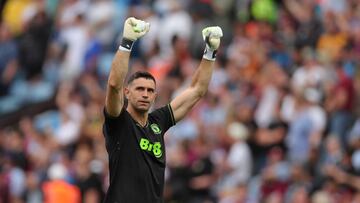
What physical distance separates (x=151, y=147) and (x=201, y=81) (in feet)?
4.17

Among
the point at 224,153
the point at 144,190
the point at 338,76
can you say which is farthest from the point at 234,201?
the point at 144,190

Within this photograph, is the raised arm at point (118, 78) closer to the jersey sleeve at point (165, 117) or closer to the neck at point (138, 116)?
the neck at point (138, 116)

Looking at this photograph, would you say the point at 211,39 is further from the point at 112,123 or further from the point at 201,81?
the point at 112,123

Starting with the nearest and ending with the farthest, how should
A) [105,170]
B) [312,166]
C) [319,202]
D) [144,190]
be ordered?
[144,190], [319,202], [312,166], [105,170]

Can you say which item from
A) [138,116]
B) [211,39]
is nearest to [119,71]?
[138,116]

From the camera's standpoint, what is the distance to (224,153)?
61.2 feet

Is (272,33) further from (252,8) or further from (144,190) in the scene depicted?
(144,190)

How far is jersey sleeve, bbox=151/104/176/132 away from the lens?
38.0 ft

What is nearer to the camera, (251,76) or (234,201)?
(234,201)

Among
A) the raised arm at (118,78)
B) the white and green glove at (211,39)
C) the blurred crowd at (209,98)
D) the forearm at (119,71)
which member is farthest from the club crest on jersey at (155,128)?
the blurred crowd at (209,98)

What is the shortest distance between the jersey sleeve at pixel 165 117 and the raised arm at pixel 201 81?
0.21ft

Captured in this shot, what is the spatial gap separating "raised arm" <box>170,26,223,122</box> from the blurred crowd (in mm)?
4902

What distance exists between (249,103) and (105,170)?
237 centimetres

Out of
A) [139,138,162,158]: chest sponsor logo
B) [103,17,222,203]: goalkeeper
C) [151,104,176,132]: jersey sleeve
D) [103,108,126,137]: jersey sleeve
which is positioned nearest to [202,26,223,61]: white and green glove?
[151,104,176,132]: jersey sleeve
